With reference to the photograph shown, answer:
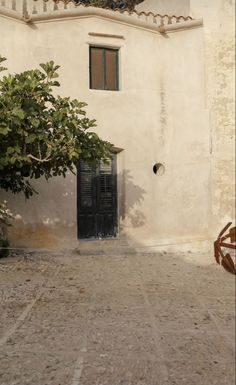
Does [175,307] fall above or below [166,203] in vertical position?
below

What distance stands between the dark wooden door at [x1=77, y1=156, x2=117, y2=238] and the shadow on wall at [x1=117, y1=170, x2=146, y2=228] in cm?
23

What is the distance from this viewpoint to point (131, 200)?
8391 mm

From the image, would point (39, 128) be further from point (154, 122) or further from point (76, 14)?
point (76, 14)

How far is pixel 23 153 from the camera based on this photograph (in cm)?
571

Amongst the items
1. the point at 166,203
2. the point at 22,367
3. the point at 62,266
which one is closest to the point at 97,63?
the point at 166,203

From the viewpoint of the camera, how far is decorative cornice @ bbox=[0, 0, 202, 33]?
785 cm

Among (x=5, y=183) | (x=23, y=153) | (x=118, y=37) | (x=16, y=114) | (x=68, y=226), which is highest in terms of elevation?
(x=118, y=37)

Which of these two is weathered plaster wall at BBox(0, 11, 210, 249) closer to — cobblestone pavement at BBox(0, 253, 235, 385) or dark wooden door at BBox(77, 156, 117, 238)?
dark wooden door at BBox(77, 156, 117, 238)

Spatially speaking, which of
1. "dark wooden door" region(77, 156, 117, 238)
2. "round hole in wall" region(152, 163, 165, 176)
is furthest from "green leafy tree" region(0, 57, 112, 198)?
"round hole in wall" region(152, 163, 165, 176)

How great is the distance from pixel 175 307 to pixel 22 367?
1.67 metres

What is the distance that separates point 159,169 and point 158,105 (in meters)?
1.45

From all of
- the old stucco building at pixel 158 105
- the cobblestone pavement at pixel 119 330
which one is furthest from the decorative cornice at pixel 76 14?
the cobblestone pavement at pixel 119 330

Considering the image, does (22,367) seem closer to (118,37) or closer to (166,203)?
(166,203)

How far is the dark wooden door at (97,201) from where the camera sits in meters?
8.37
